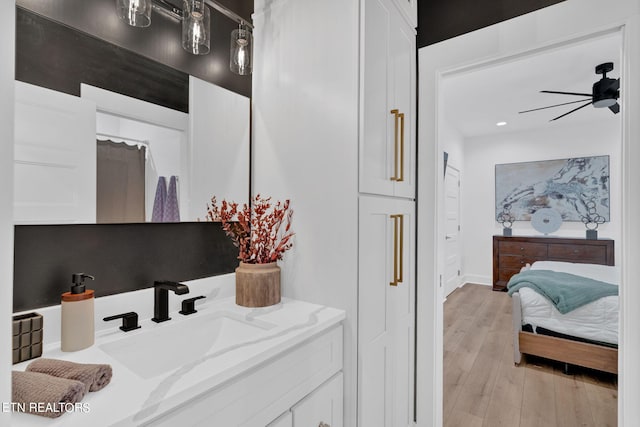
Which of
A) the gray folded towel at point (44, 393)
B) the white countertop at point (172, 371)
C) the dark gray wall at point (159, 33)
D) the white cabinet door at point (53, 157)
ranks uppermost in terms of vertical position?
the dark gray wall at point (159, 33)

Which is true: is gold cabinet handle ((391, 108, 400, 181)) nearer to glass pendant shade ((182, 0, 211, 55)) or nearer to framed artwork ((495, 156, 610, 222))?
glass pendant shade ((182, 0, 211, 55))

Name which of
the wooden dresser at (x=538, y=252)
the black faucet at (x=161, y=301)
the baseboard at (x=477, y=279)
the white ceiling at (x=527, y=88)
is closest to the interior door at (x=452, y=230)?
the baseboard at (x=477, y=279)

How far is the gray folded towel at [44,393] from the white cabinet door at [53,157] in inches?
17.9

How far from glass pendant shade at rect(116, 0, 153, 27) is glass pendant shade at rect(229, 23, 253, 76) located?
1.32 feet

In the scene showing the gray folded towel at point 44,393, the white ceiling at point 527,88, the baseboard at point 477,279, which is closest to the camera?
the gray folded towel at point 44,393

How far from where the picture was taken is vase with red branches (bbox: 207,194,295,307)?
4.36 feet

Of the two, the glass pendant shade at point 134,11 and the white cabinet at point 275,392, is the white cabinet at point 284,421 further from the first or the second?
the glass pendant shade at point 134,11

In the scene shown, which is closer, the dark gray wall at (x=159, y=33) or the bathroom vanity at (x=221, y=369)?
the bathroom vanity at (x=221, y=369)

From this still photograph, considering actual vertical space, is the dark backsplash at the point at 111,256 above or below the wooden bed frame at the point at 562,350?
above

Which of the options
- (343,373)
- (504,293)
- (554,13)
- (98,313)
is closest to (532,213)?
(504,293)

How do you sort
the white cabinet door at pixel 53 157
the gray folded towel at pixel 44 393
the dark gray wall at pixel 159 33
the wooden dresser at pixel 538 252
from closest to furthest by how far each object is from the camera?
1. the gray folded towel at pixel 44 393
2. the white cabinet door at pixel 53 157
3. the dark gray wall at pixel 159 33
4. the wooden dresser at pixel 538 252

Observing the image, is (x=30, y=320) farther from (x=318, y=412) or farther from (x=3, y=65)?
(x=318, y=412)

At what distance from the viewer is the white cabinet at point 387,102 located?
4.33 feet

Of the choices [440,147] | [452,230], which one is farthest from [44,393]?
[452,230]
